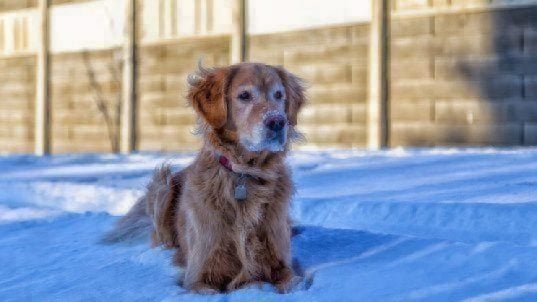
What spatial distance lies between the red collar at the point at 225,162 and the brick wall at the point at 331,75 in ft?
18.7

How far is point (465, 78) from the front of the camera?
795 cm

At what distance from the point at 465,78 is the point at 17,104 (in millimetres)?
8609

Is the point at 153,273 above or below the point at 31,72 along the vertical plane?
below

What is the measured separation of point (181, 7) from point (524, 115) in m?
5.57

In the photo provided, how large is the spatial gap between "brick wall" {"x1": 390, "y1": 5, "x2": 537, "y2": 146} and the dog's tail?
4.66m

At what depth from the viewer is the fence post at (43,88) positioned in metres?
12.3

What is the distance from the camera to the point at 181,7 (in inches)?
420

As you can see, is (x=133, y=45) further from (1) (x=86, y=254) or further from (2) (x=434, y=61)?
(1) (x=86, y=254)

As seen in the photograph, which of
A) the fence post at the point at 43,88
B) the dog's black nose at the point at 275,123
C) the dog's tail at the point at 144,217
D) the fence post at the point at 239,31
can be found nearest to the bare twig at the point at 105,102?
the fence post at the point at 43,88

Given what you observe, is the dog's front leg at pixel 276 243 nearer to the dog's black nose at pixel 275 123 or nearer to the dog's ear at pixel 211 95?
the dog's black nose at pixel 275 123

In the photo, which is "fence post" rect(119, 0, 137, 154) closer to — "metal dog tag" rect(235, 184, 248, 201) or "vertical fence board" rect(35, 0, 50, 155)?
"vertical fence board" rect(35, 0, 50, 155)

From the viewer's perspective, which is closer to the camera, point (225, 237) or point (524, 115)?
point (225, 237)

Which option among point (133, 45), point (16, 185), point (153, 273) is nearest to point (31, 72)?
point (133, 45)

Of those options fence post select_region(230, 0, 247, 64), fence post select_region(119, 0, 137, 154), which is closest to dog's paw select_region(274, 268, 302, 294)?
fence post select_region(230, 0, 247, 64)
